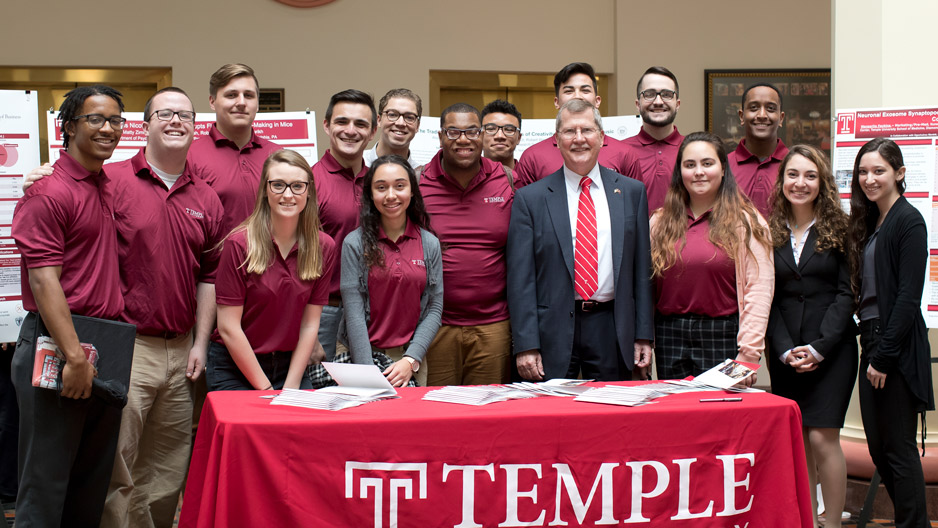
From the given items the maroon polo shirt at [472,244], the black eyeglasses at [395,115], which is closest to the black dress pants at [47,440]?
the maroon polo shirt at [472,244]

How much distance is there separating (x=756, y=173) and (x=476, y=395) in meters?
2.15

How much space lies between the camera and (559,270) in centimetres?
354

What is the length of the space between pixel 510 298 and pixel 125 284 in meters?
1.49

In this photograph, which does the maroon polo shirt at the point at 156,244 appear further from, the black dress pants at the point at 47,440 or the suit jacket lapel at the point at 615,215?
the suit jacket lapel at the point at 615,215

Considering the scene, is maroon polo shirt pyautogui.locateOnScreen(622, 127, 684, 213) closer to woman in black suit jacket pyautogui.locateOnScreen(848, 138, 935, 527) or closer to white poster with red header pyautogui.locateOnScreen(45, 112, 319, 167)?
woman in black suit jacket pyautogui.locateOnScreen(848, 138, 935, 527)

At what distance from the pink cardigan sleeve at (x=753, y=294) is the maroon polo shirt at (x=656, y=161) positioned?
2.36 ft

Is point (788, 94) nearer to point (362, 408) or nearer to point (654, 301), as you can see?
point (654, 301)

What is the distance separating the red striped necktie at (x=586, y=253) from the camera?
3.51 metres

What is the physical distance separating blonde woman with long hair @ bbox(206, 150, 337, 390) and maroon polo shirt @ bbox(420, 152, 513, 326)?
630 mm

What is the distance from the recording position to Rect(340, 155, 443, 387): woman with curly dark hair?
11.0 feet

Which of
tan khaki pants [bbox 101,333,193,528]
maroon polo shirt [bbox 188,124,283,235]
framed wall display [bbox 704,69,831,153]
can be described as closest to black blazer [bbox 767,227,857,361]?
maroon polo shirt [bbox 188,124,283,235]

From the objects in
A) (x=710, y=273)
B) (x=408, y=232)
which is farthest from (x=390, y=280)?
(x=710, y=273)

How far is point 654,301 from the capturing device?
11.9ft

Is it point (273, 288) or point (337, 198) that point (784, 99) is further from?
point (273, 288)
